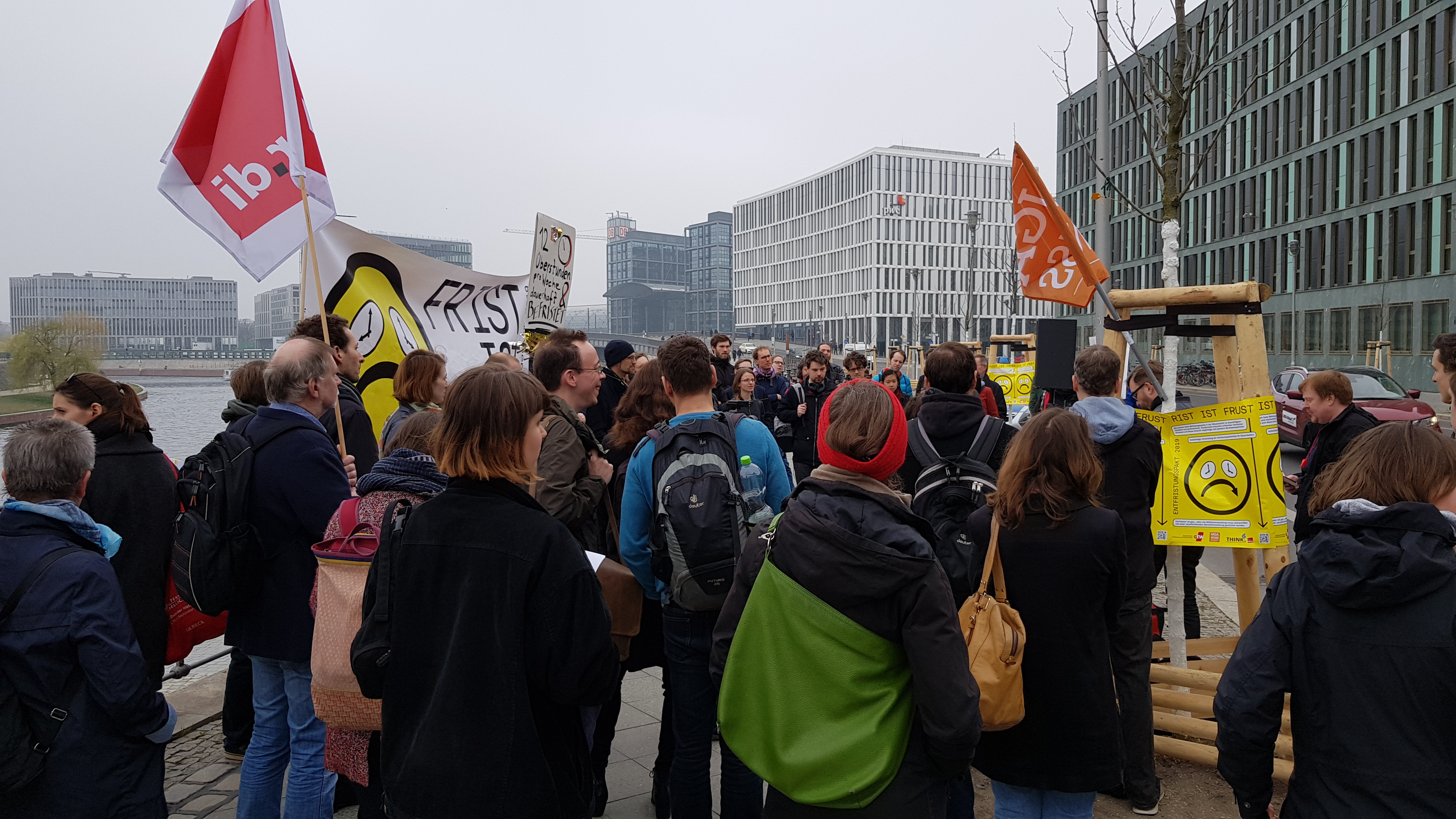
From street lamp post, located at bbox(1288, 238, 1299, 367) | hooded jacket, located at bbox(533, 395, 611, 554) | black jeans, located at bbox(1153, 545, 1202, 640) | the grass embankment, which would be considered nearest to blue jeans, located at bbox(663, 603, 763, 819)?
hooded jacket, located at bbox(533, 395, 611, 554)

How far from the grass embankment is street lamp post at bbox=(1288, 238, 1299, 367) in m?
53.8

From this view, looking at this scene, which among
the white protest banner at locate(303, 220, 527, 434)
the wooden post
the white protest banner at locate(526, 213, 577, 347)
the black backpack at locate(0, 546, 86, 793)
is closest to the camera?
the black backpack at locate(0, 546, 86, 793)

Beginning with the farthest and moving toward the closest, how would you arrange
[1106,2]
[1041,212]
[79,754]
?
[1106,2] < [1041,212] < [79,754]

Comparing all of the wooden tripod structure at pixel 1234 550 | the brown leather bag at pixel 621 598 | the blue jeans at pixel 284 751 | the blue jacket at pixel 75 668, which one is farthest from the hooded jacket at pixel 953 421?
the blue jacket at pixel 75 668

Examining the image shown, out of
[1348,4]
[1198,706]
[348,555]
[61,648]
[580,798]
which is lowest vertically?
[1198,706]

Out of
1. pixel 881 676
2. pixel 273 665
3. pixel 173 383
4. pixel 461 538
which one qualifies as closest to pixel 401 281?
pixel 273 665

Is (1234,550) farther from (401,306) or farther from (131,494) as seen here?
(401,306)

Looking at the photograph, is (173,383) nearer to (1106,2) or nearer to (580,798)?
(1106,2)

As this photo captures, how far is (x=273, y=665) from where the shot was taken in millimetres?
3738

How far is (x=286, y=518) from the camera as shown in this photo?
3.62 metres

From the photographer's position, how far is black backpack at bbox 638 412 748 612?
3396 millimetres

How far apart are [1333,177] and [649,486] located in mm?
55935

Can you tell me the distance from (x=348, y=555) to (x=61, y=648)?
79 cm

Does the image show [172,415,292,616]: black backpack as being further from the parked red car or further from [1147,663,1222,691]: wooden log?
the parked red car
